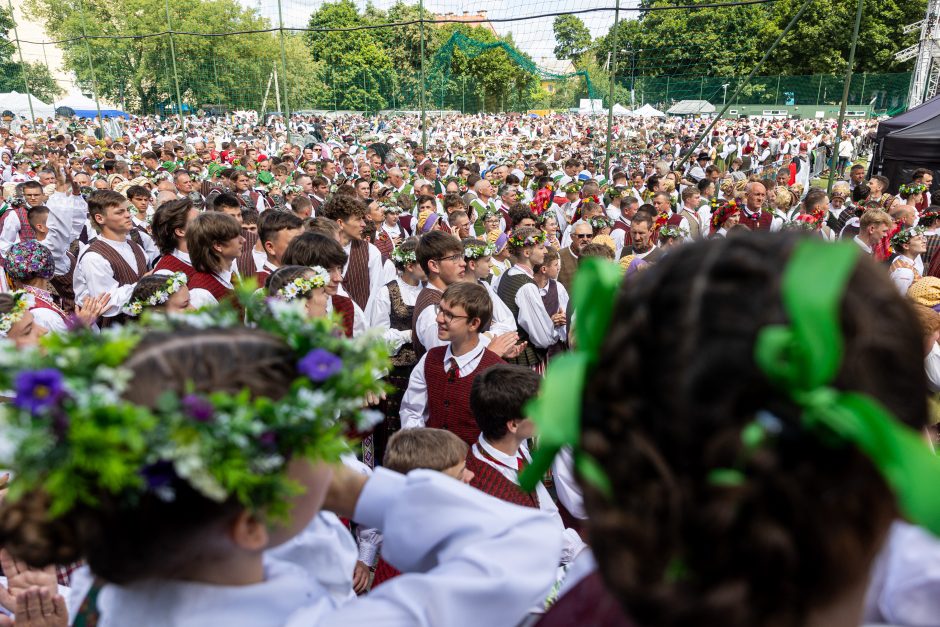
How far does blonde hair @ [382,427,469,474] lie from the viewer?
2.66 meters

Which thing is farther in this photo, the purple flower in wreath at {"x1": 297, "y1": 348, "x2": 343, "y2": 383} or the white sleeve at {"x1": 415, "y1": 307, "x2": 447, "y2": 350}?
the white sleeve at {"x1": 415, "y1": 307, "x2": 447, "y2": 350}

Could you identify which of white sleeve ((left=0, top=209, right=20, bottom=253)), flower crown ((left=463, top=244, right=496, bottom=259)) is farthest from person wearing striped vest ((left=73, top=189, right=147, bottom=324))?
flower crown ((left=463, top=244, right=496, bottom=259))

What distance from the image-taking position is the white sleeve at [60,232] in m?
7.44

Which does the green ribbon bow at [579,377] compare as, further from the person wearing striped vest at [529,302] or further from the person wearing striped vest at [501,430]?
the person wearing striped vest at [529,302]

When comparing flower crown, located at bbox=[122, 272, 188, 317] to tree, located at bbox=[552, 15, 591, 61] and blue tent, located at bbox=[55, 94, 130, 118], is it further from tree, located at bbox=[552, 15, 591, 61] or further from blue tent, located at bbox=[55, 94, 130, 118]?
blue tent, located at bbox=[55, 94, 130, 118]

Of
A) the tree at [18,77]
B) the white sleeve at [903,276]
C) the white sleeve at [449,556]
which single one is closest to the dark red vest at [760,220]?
the white sleeve at [903,276]

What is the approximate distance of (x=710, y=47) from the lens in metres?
18.0

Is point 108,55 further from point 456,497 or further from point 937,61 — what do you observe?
point 456,497

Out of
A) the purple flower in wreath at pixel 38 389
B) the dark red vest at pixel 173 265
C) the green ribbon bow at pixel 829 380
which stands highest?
the green ribbon bow at pixel 829 380

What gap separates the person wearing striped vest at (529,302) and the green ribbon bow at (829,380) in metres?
4.33

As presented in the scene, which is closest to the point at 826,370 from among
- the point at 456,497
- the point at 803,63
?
the point at 456,497

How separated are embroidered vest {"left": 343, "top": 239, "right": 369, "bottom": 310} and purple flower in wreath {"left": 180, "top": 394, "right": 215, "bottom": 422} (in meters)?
4.90

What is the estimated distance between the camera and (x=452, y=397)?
3.70 metres

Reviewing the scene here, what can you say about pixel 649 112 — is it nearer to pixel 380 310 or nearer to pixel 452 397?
pixel 380 310
